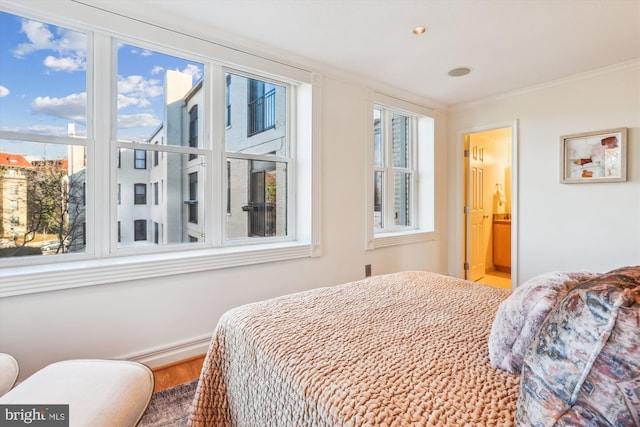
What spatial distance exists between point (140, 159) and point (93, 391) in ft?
5.24

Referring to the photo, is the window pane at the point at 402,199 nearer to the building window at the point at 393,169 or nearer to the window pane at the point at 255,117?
the building window at the point at 393,169

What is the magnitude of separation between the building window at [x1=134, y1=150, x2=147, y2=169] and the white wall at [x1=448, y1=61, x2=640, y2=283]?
3687mm

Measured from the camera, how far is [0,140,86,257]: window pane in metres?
1.80

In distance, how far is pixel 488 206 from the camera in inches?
179

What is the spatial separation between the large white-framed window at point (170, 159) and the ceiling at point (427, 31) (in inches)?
7.2

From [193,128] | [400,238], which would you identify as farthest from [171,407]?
[400,238]

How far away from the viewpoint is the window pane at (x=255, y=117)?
2.60 m

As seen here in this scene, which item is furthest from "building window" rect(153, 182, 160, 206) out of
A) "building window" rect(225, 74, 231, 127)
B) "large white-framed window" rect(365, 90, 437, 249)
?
"large white-framed window" rect(365, 90, 437, 249)

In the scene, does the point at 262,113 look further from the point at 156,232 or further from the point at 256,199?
the point at 156,232

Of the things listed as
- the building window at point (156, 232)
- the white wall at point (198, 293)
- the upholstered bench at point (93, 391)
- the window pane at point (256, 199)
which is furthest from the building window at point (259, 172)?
the upholstered bench at point (93, 391)

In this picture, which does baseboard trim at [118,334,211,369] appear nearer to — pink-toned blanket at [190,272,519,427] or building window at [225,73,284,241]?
building window at [225,73,284,241]

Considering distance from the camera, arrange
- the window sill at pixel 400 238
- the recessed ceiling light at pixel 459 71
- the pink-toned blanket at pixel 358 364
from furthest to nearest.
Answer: the window sill at pixel 400 238 → the recessed ceiling light at pixel 459 71 → the pink-toned blanket at pixel 358 364

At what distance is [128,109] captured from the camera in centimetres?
215

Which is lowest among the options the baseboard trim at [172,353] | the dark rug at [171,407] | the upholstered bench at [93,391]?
the dark rug at [171,407]
